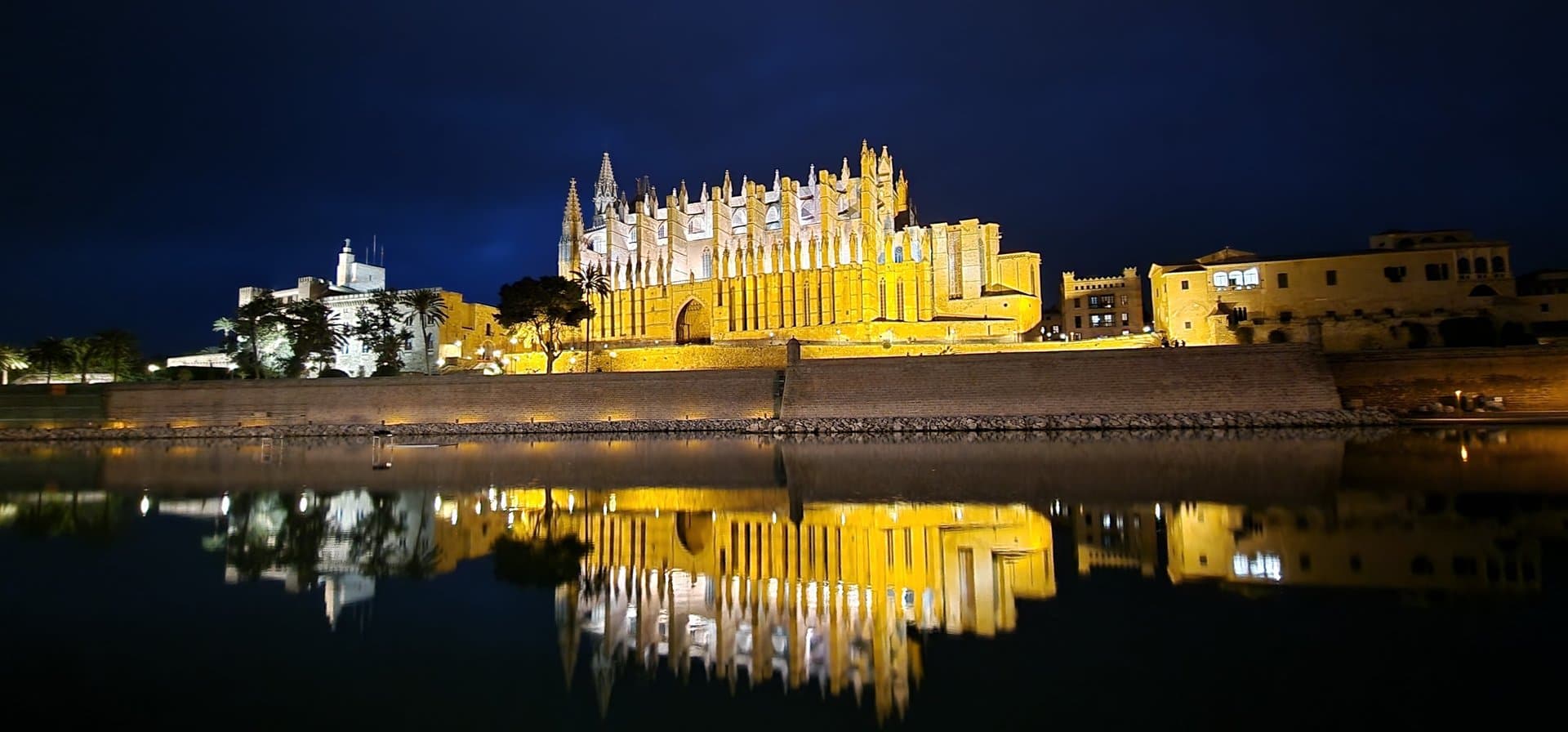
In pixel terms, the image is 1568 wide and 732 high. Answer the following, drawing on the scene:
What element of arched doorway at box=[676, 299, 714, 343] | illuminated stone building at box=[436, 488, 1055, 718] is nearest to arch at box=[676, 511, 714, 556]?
illuminated stone building at box=[436, 488, 1055, 718]

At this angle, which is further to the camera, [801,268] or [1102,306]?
[1102,306]

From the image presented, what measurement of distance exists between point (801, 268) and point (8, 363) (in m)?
60.5

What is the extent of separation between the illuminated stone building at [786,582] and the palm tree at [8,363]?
7141 cm

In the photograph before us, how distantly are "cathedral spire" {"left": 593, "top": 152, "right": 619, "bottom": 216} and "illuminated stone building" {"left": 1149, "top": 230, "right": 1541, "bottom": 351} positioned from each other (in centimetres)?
4667

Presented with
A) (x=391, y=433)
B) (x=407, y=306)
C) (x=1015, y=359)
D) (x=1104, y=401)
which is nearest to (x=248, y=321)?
(x=407, y=306)

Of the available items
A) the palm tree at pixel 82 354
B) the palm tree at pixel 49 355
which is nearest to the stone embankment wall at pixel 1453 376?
the palm tree at pixel 82 354

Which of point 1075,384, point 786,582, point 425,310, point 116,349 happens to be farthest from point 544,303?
point 786,582

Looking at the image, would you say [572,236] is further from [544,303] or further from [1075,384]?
[1075,384]

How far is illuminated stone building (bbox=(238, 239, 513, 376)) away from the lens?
61.8 metres

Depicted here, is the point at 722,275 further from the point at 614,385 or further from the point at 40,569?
the point at 40,569

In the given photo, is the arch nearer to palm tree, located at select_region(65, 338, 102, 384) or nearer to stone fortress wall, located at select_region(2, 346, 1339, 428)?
stone fortress wall, located at select_region(2, 346, 1339, 428)

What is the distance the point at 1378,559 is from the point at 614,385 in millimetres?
35334

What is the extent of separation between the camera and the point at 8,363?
61.6 metres

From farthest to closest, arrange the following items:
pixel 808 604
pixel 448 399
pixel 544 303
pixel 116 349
Answer: pixel 116 349, pixel 544 303, pixel 448 399, pixel 808 604
